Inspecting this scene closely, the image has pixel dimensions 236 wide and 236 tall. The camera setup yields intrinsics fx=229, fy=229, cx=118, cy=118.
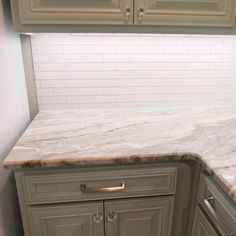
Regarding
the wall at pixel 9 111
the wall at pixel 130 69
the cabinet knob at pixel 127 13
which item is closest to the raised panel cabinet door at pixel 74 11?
the cabinet knob at pixel 127 13

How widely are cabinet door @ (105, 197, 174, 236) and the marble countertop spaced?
0.24 metres

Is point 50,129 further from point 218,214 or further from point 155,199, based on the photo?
point 218,214

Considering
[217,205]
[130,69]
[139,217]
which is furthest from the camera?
[130,69]

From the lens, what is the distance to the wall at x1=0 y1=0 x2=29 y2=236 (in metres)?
1.05

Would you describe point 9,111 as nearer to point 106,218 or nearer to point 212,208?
point 106,218

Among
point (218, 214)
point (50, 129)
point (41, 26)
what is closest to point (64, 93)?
point (50, 129)

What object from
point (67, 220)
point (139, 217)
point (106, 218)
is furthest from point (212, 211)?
point (67, 220)

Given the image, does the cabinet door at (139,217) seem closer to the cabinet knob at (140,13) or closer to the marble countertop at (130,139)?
the marble countertop at (130,139)

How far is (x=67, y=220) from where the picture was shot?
101 cm

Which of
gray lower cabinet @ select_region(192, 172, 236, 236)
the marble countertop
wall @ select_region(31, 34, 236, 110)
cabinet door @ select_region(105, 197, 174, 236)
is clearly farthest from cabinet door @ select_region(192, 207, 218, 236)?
wall @ select_region(31, 34, 236, 110)

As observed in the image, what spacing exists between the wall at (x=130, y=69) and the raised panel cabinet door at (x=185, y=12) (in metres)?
0.29

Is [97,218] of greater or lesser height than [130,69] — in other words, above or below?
below

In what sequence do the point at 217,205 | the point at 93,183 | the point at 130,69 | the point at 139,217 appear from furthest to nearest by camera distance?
the point at 130,69 → the point at 139,217 → the point at 93,183 → the point at 217,205

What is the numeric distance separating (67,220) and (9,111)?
59 centimetres
